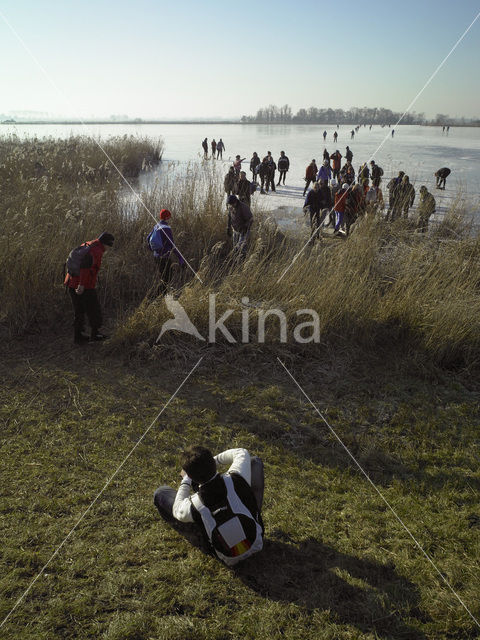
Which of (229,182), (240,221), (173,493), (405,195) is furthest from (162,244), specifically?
(405,195)

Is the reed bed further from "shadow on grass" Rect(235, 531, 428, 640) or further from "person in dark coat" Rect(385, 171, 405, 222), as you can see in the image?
"shadow on grass" Rect(235, 531, 428, 640)

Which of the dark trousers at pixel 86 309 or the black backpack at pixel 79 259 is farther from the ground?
the black backpack at pixel 79 259

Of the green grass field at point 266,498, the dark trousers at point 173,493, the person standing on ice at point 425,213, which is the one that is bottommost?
the green grass field at point 266,498

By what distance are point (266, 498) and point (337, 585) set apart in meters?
0.96

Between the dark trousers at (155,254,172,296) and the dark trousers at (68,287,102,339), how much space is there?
1.18m

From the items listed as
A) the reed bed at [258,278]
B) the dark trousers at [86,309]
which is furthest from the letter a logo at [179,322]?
the dark trousers at [86,309]

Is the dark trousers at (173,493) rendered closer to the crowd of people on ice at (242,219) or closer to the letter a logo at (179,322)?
the letter a logo at (179,322)

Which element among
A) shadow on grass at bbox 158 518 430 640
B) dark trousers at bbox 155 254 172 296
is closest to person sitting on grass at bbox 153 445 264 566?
shadow on grass at bbox 158 518 430 640

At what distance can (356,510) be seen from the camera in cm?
351

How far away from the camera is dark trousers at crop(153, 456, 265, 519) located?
124 inches

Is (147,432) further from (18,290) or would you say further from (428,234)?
(428,234)

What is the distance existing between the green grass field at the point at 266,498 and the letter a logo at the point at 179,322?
57cm

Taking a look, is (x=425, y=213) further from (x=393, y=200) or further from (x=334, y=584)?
(x=334, y=584)

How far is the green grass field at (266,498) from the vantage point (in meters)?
2.62
